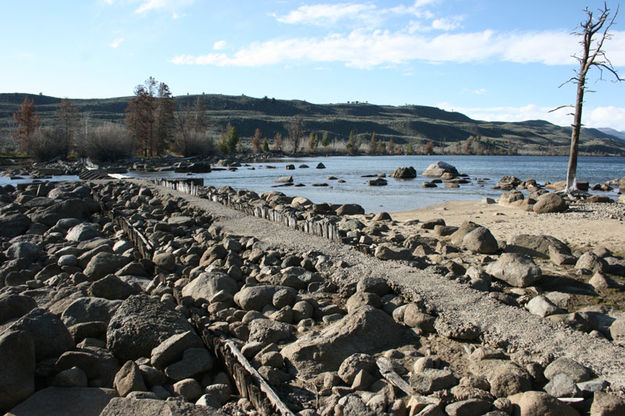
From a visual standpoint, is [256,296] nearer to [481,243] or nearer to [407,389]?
[407,389]

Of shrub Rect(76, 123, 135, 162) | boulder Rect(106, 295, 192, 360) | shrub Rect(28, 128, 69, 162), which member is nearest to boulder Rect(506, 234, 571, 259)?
boulder Rect(106, 295, 192, 360)

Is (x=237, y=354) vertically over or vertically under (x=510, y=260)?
under

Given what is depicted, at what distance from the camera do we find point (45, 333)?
4.98 meters

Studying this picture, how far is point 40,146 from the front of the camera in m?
53.7

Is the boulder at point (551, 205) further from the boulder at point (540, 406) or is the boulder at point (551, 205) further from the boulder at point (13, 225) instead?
the boulder at point (13, 225)

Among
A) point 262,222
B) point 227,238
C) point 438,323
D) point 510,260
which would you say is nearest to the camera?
point 438,323

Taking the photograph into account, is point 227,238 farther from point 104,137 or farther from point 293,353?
point 104,137

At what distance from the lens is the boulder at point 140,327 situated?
5.20m

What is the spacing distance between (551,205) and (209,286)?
1217 centimetres

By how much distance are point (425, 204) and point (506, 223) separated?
774 centimetres

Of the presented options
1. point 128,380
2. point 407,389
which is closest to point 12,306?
point 128,380

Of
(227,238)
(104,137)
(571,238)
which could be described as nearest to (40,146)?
(104,137)

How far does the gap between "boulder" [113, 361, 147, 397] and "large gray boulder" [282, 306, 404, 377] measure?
4.80ft

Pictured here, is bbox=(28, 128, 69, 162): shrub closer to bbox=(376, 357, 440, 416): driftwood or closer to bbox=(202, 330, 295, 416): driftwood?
bbox=(202, 330, 295, 416): driftwood
